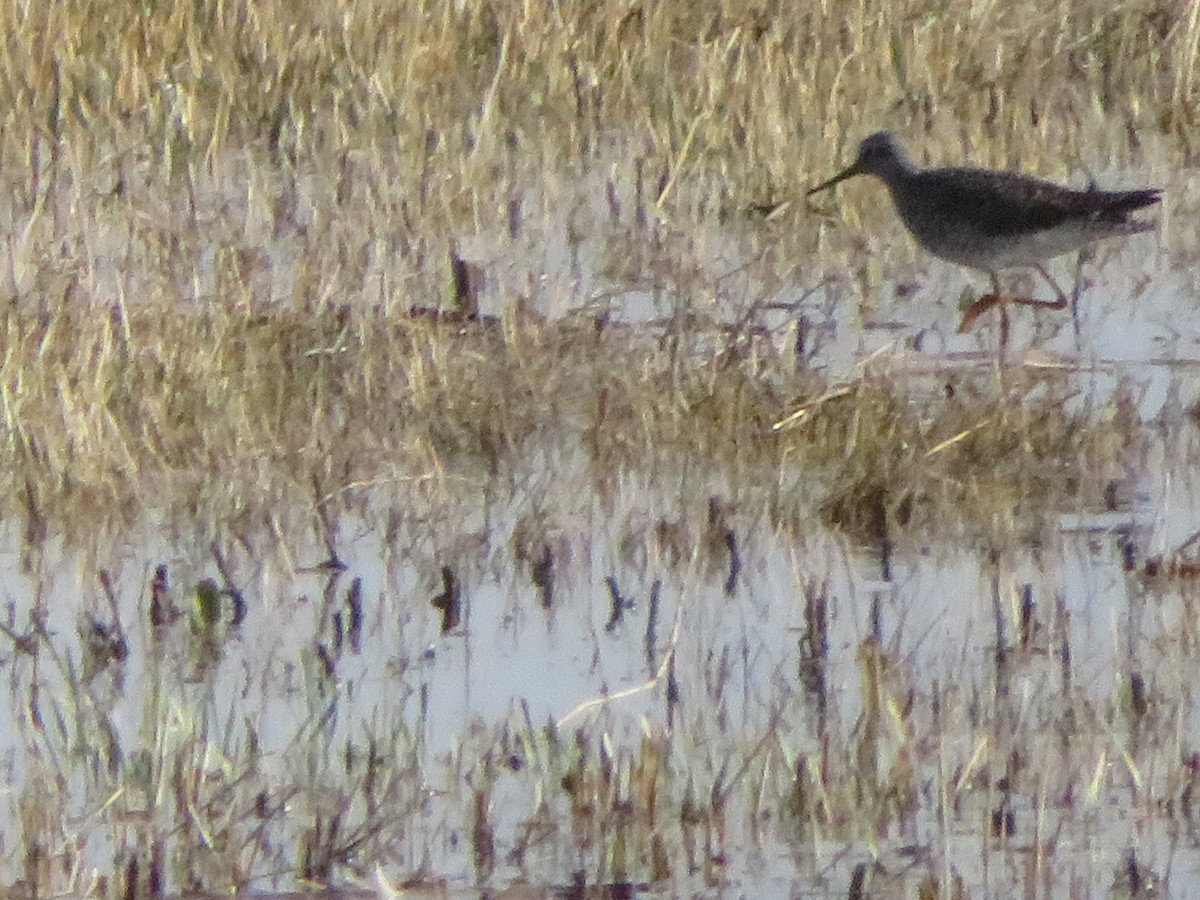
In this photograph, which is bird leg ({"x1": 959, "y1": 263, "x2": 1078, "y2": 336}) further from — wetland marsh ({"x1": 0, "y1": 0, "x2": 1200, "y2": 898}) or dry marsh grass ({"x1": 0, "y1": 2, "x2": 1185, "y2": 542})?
dry marsh grass ({"x1": 0, "y1": 2, "x2": 1185, "y2": 542})

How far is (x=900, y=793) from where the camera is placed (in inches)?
163

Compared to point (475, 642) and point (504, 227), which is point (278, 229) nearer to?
point (504, 227)

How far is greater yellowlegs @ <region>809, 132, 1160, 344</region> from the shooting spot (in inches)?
279

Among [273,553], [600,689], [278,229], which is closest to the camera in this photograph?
[600,689]

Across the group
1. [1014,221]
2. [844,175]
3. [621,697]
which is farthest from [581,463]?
[844,175]

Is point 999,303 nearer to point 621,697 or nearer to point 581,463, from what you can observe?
point 581,463

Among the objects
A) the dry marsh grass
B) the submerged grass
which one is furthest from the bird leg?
the dry marsh grass

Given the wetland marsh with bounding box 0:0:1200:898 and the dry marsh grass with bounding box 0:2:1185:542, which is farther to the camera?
the dry marsh grass with bounding box 0:2:1185:542

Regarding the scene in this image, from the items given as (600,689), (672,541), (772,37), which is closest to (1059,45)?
(772,37)

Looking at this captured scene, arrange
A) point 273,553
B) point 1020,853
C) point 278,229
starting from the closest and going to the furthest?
point 1020,853 < point 273,553 < point 278,229

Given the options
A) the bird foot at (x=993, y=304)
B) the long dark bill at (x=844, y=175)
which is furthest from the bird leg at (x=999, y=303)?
the long dark bill at (x=844, y=175)

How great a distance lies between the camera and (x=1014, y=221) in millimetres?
7164

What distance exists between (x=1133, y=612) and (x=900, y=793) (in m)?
0.97

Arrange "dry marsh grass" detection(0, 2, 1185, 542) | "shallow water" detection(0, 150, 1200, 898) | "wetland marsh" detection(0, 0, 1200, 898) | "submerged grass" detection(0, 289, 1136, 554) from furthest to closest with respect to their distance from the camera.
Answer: "dry marsh grass" detection(0, 2, 1185, 542)
"submerged grass" detection(0, 289, 1136, 554)
"wetland marsh" detection(0, 0, 1200, 898)
"shallow water" detection(0, 150, 1200, 898)
